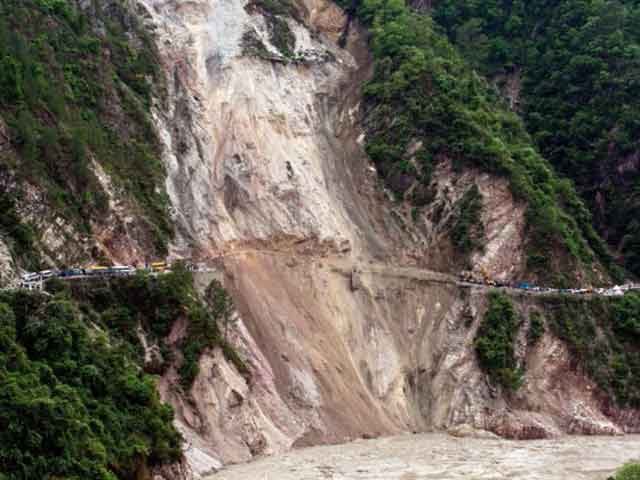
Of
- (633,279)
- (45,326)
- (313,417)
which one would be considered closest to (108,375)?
(45,326)

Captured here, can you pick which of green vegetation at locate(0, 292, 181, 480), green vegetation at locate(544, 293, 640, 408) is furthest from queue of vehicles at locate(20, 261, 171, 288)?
green vegetation at locate(544, 293, 640, 408)

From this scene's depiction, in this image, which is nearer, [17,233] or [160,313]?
[17,233]

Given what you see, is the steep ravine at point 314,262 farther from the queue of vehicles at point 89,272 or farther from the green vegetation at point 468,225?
the queue of vehicles at point 89,272

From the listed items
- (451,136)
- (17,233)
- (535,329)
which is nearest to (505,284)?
(535,329)

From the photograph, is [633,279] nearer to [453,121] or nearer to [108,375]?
[453,121]

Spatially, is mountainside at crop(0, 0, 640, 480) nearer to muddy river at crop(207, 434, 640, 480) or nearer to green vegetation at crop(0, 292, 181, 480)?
green vegetation at crop(0, 292, 181, 480)

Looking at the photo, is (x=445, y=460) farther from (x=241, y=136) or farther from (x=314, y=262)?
(x=241, y=136)
